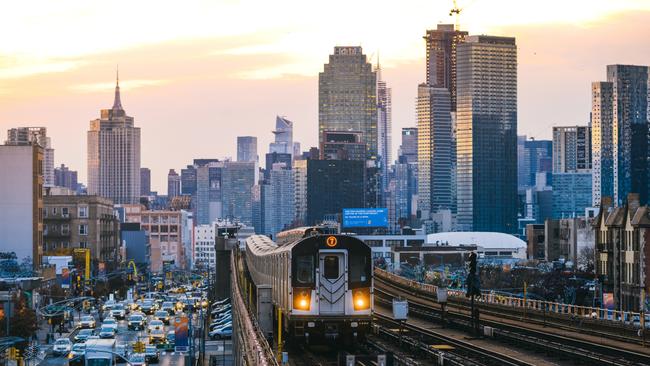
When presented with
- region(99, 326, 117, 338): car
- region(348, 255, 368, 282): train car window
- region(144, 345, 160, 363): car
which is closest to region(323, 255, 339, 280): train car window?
region(348, 255, 368, 282): train car window

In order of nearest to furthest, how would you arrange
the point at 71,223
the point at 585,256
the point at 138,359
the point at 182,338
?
the point at 138,359, the point at 182,338, the point at 585,256, the point at 71,223

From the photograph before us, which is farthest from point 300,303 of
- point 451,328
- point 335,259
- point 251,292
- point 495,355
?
point 251,292

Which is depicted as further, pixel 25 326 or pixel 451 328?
pixel 25 326

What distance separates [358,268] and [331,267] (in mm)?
901

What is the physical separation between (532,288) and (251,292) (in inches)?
2625

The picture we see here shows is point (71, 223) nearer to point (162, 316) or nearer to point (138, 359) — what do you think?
point (162, 316)

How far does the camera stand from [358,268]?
48.4 m

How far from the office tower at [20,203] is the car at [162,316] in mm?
21337

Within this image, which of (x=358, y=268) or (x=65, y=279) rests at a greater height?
(x=358, y=268)

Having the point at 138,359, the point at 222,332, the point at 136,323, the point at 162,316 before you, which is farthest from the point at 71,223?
the point at 138,359

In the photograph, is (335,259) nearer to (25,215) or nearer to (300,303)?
(300,303)

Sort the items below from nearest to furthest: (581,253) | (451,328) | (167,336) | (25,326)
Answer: (451,328)
(25,326)
(167,336)
(581,253)

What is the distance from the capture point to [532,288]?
135125 mm

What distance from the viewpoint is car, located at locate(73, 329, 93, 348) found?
3709 inches
